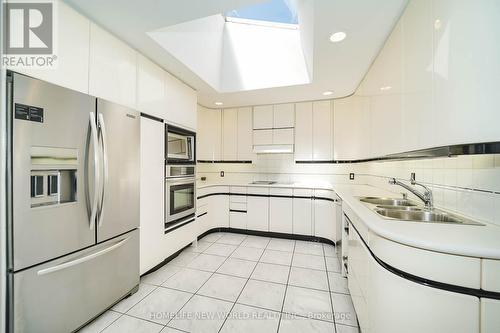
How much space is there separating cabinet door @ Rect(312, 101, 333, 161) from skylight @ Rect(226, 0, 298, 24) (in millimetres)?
1379

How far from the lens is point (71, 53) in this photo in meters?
1.37

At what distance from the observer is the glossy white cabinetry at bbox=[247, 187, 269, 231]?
128 inches

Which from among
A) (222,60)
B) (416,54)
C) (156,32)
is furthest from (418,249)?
Result: (222,60)

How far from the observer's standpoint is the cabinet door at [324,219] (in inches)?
115

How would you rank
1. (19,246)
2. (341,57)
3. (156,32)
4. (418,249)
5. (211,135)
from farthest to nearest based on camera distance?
(211,135) → (341,57) → (156,32) → (19,246) → (418,249)

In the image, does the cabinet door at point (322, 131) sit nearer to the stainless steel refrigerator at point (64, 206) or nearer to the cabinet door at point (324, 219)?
the cabinet door at point (324, 219)

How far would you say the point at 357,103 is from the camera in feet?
9.30

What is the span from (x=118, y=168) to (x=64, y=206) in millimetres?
456

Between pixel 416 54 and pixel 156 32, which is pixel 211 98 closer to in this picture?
pixel 156 32

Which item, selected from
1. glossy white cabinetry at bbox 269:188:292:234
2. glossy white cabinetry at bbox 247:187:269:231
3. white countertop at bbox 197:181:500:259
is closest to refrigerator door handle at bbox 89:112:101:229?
white countertop at bbox 197:181:500:259

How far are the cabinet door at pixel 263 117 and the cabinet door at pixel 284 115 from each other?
0.09 m

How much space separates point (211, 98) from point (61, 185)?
2.43m

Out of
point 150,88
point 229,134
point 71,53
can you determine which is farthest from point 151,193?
point 229,134

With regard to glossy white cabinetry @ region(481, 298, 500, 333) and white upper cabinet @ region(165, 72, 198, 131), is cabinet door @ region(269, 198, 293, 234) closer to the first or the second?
white upper cabinet @ region(165, 72, 198, 131)
